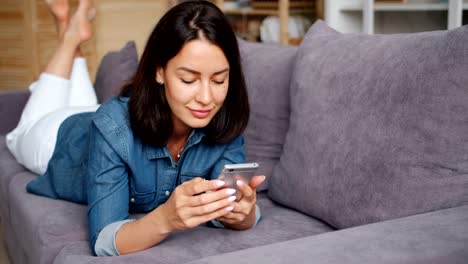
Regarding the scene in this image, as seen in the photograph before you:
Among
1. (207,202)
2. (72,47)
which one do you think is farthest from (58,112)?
(207,202)

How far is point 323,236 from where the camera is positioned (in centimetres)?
100

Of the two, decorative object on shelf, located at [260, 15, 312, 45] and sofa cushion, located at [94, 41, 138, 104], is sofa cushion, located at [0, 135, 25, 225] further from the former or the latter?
decorative object on shelf, located at [260, 15, 312, 45]

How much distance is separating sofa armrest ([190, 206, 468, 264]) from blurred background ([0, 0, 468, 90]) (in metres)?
2.31

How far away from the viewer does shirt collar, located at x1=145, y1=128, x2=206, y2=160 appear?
4.69 ft

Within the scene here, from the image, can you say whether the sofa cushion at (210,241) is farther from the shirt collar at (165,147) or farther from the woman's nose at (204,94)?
the woman's nose at (204,94)

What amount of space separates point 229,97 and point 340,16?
1979 millimetres

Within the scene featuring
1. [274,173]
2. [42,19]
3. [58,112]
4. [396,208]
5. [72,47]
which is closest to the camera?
[396,208]

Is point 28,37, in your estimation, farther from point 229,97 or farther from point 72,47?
point 229,97

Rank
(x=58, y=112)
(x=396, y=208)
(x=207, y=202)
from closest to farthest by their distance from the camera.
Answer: (x=207, y=202) → (x=396, y=208) → (x=58, y=112)

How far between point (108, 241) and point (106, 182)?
0.14m

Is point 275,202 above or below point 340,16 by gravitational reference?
below

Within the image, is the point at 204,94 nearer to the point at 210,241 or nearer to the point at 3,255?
the point at 210,241

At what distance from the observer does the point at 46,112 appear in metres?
2.30

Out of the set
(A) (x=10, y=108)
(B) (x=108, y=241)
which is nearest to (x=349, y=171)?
(B) (x=108, y=241)
